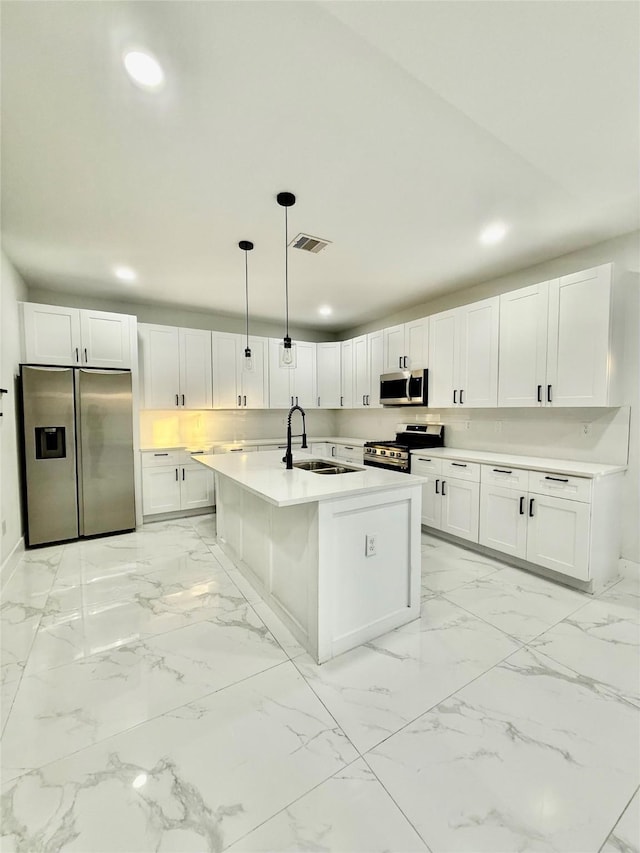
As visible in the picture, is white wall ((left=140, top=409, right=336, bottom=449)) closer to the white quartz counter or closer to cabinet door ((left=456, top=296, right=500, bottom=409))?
the white quartz counter

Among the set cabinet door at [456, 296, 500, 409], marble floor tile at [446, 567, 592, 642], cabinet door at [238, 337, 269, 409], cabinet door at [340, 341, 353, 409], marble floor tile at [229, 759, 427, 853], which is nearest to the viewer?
marble floor tile at [229, 759, 427, 853]

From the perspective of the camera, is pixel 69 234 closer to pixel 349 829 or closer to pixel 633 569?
pixel 349 829

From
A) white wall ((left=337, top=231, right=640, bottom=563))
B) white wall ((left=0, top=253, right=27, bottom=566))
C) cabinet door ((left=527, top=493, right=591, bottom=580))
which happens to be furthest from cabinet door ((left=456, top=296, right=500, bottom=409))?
white wall ((left=0, top=253, right=27, bottom=566))

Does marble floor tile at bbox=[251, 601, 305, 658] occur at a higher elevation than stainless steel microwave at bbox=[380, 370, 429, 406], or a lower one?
lower

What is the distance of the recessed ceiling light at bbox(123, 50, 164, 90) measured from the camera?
1.38 meters

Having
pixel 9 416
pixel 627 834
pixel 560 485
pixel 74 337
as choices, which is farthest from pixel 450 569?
pixel 74 337

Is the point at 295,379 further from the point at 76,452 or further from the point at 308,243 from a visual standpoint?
the point at 76,452

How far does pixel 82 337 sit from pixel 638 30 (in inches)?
176

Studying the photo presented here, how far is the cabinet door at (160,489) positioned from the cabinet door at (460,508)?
3149mm

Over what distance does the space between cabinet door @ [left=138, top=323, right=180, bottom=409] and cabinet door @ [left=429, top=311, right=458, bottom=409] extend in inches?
125

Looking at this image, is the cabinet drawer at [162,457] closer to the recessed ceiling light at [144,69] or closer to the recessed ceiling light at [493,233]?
the recessed ceiling light at [144,69]

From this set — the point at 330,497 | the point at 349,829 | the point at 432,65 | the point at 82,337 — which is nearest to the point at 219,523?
the point at 330,497

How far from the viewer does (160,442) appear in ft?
16.1

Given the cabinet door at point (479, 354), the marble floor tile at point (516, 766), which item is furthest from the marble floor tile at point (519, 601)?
the cabinet door at point (479, 354)
